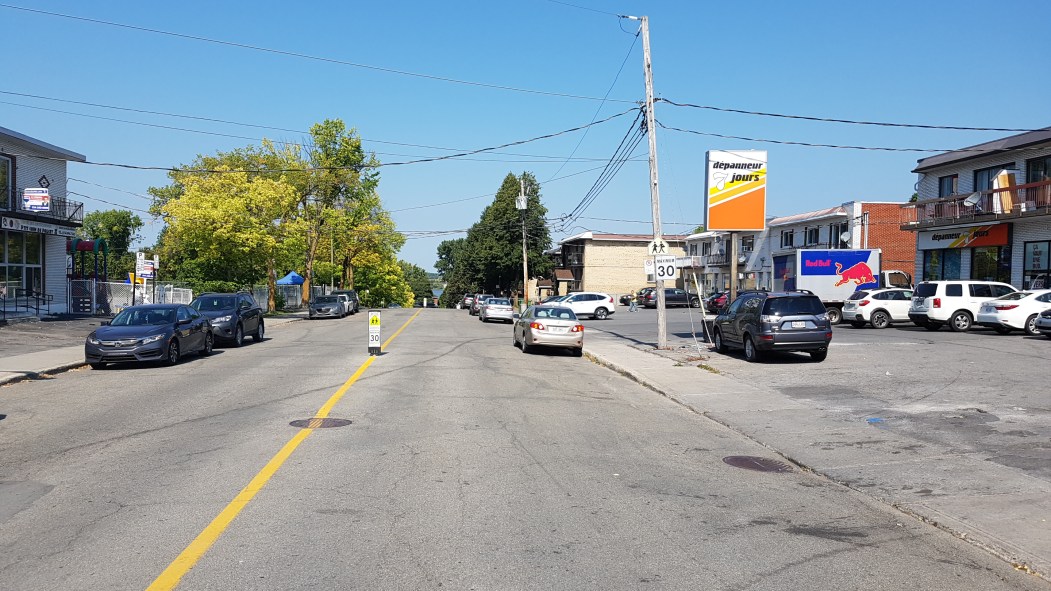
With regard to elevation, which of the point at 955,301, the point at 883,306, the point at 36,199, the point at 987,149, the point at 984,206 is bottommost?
the point at 883,306

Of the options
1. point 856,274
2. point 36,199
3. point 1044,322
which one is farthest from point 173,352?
point 856,274

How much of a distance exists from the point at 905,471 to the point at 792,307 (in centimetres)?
1044

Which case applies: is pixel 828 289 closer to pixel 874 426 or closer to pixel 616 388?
pixel 616 388

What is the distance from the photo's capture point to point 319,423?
10.0 m

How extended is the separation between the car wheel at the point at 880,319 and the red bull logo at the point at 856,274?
4.06 m

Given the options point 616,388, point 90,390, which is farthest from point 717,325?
point 90,390

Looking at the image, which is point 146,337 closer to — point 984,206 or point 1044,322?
point 1044,322

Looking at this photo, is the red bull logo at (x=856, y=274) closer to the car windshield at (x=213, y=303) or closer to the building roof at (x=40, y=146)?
the car windshield at (x=213, y=303)

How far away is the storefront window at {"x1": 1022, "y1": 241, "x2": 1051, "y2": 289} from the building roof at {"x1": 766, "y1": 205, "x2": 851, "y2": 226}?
62.3ft

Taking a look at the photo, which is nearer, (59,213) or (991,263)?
(991,263)

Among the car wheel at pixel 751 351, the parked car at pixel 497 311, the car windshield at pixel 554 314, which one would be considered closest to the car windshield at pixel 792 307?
the car wheel at pixel 751 351

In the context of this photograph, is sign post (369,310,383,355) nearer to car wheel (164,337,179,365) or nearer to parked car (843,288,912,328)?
car wheel (164,337,179,365)

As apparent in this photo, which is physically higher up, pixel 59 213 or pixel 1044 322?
pixel 59 213

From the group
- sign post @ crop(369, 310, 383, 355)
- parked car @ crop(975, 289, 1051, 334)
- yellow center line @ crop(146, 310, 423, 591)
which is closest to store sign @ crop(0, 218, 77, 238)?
sign post @ crop(369, 310, 383, 355)
